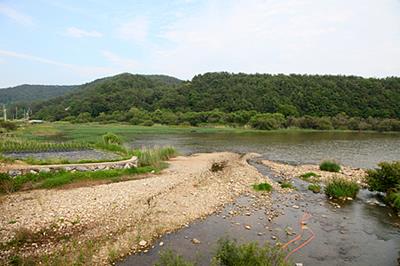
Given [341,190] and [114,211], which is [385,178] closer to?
[341,190]

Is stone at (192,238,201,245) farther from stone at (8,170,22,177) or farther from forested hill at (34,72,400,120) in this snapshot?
forested hill at (34,72,400,120)

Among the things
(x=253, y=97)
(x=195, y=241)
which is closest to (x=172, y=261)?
(x=195, y=241)

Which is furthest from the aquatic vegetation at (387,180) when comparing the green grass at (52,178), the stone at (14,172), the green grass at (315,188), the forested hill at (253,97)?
the forested hill at (253,97)

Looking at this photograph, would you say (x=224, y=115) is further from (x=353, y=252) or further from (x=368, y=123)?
(x=353, y=252)

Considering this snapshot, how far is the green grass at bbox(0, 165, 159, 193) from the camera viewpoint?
15770 mm

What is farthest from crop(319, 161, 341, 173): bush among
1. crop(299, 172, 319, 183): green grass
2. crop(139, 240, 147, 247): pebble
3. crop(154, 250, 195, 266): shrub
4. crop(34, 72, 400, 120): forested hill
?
crop(34, 72, 400, 120): forested hill

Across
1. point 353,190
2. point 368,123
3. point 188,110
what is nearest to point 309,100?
point 368,123

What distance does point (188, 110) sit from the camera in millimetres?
109938

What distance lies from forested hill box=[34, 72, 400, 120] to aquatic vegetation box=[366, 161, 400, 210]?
81855 mm

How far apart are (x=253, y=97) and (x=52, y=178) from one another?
9955cm

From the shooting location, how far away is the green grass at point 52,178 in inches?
621

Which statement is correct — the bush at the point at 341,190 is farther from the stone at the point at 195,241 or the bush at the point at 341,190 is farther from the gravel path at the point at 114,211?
the stone at the point at 195,241

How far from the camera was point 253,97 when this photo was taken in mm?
111062

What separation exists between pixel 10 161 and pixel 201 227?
13.8 meters
